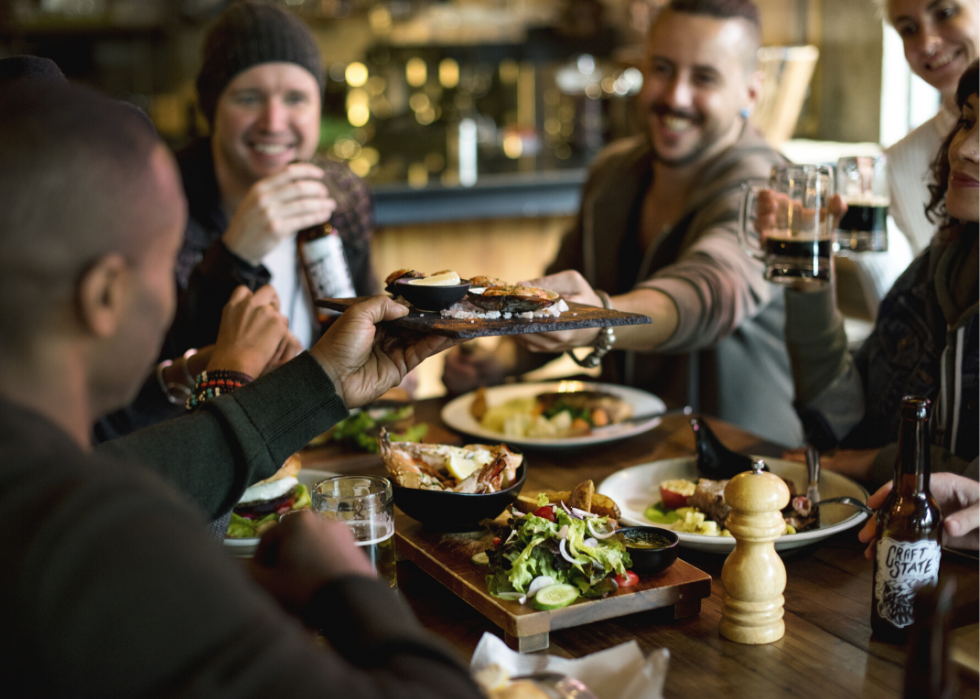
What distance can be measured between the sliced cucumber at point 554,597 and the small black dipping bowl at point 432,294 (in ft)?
1.49

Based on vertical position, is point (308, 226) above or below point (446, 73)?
below

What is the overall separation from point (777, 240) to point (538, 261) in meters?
3.73

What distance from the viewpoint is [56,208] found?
62cm

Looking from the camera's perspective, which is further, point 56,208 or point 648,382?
point 648,382

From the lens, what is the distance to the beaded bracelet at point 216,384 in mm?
1398

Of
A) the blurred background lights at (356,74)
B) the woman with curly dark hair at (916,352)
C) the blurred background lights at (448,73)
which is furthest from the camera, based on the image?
the blurred background lights at (448,73)

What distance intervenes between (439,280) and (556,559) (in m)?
0.46

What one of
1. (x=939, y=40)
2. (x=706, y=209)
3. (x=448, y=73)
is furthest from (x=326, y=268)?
(x=448, y=73)

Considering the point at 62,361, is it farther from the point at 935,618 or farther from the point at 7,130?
the point at 935,618

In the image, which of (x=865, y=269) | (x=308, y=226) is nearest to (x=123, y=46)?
(x=308, y=226)

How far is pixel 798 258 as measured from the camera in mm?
1773

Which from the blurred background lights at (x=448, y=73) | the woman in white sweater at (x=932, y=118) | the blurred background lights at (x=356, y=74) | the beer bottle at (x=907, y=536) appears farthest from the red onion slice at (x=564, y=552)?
the blurred background lights at (x=448, y=73)

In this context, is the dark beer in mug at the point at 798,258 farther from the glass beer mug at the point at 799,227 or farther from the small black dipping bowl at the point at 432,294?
the small black dipping bowl at the point at 432,294

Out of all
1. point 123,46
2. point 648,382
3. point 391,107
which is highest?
point 123,46
